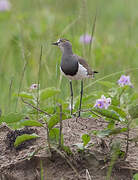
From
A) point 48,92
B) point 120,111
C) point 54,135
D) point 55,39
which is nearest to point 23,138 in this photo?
point 54,135

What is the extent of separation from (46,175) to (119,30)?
6027mm

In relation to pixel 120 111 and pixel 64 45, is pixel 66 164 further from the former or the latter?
pixel 64 45

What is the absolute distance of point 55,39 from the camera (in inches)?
189

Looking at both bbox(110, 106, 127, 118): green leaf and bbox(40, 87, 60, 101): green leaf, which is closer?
bbox(110, 106, 127, 118): green leaf

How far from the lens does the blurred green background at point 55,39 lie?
5.04m

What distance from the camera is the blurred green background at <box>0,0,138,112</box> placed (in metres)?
5.04

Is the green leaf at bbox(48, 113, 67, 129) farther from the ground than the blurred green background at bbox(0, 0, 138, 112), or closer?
closer

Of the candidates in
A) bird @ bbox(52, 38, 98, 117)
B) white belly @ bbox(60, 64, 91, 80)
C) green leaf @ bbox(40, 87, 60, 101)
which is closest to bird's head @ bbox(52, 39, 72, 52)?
bird @ bbox(52, 38, 98, 117)

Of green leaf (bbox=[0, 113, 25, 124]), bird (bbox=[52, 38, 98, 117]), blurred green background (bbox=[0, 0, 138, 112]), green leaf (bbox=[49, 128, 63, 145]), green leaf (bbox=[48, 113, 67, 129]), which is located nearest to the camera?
green leaf (bbox=[48, 113, 67, 129])

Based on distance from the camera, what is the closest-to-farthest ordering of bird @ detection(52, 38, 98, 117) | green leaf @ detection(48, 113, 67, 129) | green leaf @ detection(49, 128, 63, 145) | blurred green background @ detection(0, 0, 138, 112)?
green leaf @ detection(48, 113, 67, 129)
green leaf @ detection(49, 128, 63, 145)
bird @ detection(52, 38, 98, 117)
blurred green background @ detection(0, 0, 138, 112)

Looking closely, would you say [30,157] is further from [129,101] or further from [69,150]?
[129,101]

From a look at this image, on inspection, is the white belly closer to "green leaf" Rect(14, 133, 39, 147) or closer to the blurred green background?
the blurred green background

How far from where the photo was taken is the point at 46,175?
2777 mm

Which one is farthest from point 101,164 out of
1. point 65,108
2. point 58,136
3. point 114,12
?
point 114,12
